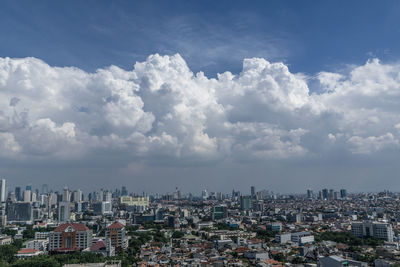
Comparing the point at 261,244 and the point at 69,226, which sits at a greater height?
the point at 69,226

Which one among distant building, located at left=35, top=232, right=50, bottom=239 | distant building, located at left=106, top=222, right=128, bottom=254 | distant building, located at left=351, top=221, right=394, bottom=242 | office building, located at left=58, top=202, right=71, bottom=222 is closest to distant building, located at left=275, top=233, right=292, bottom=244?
distant building, located at left=351, top=221, right=394, bottom=242

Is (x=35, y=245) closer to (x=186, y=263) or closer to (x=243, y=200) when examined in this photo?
(x=186, y=263)

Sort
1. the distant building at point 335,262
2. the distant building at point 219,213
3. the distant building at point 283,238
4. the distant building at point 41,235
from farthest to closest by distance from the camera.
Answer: the distant building at point 219,213 < the distant building at point 41,235 < the distant building at point 283,238 < the distant building at point 335,262

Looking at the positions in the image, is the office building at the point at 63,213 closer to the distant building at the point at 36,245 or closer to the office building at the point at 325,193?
the distant building at the point at 36,245

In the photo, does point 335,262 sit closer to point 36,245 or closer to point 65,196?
point 36,245

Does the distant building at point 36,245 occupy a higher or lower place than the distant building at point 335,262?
lower

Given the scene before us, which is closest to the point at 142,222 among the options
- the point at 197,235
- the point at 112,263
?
the point at 197,235

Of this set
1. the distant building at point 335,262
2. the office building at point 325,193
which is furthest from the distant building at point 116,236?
the office building at point 325,193
